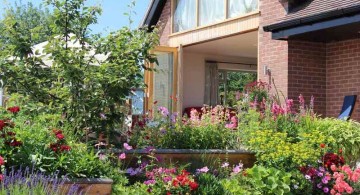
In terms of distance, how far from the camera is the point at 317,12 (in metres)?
8.70

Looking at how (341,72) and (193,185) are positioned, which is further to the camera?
(341,72)

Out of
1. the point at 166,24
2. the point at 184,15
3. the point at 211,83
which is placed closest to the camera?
the point at 184,15

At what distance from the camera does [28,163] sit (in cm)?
474

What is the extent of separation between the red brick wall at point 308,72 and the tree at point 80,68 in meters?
4.05

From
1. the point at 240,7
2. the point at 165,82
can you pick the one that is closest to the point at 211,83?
the point at 165,82

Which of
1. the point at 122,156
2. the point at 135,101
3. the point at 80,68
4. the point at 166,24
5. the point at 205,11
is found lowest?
the point at 122,156

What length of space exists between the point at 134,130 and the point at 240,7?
5.67 m

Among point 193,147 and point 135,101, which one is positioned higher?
point 135,101

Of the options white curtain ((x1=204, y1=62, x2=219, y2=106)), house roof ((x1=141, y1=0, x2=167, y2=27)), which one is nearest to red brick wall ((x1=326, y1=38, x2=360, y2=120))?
house roof ((x1=141, y1=0, x2=167, y2=27))

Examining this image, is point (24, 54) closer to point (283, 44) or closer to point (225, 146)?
point (225, 146)

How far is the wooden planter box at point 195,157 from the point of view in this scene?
6117 millimetres

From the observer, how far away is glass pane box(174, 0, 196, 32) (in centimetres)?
1325

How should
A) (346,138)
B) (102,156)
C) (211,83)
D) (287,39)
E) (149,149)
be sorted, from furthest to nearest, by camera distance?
(211,83) → (287,39) → (346,138) → (149,149) → (102,156)

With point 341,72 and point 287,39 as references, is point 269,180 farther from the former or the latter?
point 341,72
